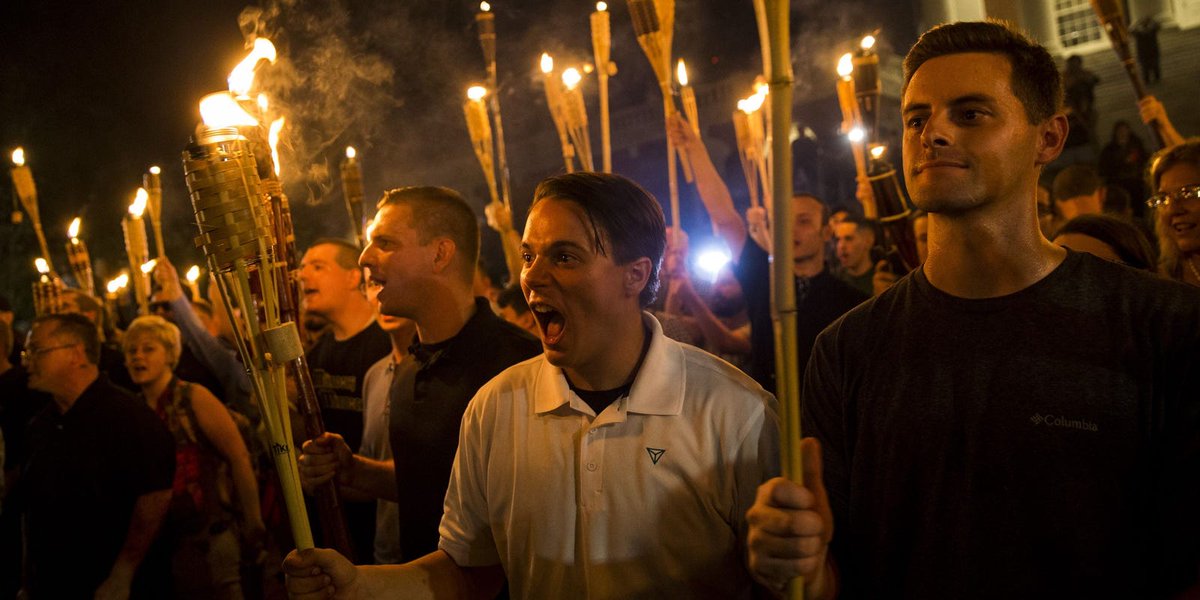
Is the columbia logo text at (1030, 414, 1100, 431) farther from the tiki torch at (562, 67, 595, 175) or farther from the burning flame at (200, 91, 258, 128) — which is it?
the tiki torch at (562, 67, 595, 175)

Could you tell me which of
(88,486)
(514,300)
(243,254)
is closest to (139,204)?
(88,486)

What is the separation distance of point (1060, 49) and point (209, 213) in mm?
25869

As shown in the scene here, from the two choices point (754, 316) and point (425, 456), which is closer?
point (425, 456)

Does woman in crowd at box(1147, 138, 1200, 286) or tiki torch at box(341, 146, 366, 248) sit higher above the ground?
tiki torch at box(341, 146, 366, 248)

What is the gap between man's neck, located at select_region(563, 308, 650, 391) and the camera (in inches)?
100

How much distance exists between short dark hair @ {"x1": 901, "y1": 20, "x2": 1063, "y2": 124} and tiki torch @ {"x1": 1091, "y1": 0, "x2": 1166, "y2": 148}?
9.26 ft

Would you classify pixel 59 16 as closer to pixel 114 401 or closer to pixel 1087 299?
pixel 114 401

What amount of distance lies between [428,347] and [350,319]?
1844 millimetres

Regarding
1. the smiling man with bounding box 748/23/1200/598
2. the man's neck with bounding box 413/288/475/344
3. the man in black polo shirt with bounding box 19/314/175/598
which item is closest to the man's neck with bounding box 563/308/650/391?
the smiling man with bounding box 748/23/1200/598

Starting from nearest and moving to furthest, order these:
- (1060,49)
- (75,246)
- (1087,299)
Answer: (1087,299), (75,246), (1060,49)

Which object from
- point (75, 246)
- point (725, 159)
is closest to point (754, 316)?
point (75, 246)

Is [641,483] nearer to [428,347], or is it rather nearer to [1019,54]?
[1019,54]

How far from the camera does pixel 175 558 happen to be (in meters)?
5.39

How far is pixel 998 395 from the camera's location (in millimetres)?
2023
